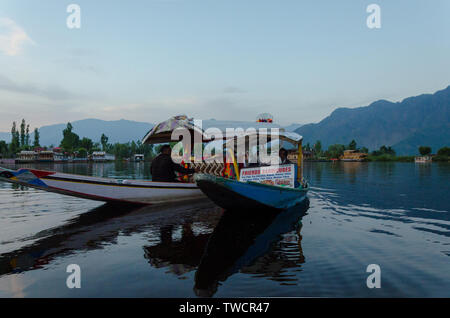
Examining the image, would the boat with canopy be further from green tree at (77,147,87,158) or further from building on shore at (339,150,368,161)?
green tree at (77,147,87,158)

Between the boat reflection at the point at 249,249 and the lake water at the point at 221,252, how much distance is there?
3 cm

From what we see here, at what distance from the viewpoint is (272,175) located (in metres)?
10.6

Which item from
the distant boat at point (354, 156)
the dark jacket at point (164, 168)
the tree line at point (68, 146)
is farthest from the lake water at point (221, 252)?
the distant boat at point (354, 156)

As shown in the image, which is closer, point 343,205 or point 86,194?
point 86,194

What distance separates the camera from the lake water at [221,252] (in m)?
4.80

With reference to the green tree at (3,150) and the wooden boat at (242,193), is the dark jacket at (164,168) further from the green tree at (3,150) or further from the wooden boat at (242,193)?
the green tree at (3,150)

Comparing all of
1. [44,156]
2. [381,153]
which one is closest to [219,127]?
[44,156]

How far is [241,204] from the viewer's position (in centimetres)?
963

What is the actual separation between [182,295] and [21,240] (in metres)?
5.59

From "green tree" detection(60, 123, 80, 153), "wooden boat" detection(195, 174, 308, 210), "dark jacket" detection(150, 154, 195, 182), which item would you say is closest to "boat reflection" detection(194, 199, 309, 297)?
"wooden boat" detection(195, 174, 308, 210)

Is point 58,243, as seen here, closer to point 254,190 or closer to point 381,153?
point 254,190

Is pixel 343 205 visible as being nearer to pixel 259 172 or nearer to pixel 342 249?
pixel 259 172
